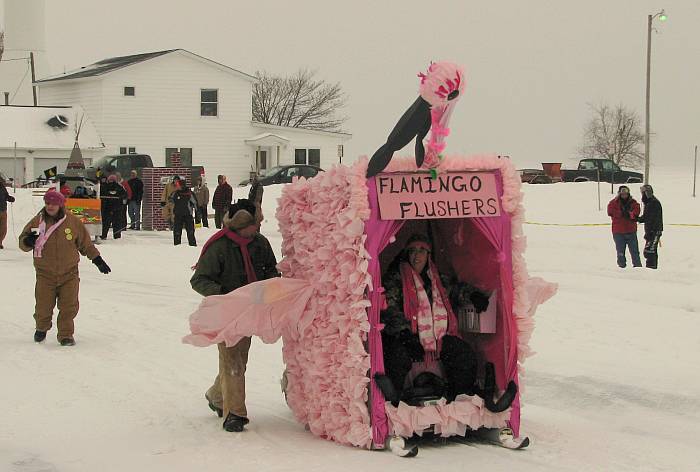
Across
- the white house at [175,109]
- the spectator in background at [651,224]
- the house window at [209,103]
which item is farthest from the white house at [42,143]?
the spectator in background at [651,224]

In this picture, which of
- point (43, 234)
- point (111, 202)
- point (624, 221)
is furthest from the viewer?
point (111, 202)

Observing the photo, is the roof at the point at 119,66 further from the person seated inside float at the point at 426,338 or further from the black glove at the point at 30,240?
the person seated inside float at the point at 426,338

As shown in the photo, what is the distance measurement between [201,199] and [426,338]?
21859mm

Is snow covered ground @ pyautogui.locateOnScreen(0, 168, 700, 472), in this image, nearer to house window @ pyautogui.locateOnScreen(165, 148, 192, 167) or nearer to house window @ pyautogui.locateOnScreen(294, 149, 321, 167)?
house window @ pyautogui.locateOnScreen(165, 148, 192, 167)

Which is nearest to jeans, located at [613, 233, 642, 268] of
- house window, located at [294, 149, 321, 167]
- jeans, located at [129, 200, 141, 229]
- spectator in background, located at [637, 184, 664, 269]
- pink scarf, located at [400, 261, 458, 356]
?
spectator in background, located at [637, 184, 664, 269]

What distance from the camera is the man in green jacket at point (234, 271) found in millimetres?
8570

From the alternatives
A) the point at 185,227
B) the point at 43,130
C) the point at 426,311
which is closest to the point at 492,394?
the point at 426,311

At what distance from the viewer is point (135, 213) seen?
2916 cm

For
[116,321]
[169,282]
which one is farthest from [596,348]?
[169,282]

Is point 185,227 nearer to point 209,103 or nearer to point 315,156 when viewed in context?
point 209,103

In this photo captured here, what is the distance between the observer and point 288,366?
29.4 feet

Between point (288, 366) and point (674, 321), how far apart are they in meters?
7.36

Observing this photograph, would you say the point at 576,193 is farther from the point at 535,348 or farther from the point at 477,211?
the point at 477,211

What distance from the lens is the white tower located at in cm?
6869
